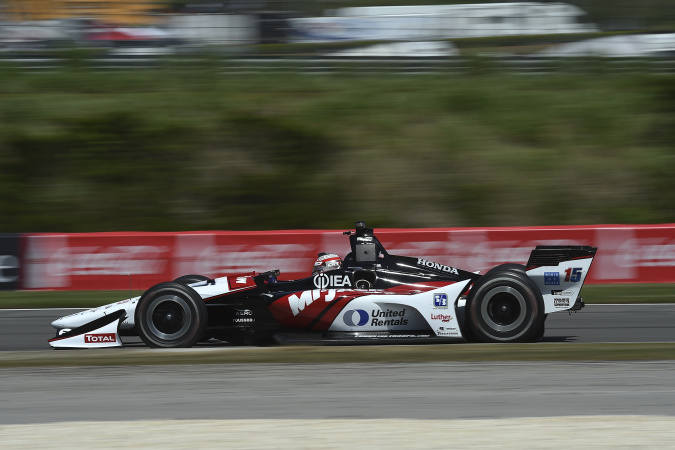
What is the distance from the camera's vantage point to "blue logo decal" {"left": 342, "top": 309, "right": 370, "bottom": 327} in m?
7.79

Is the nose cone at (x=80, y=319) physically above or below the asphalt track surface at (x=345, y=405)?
above

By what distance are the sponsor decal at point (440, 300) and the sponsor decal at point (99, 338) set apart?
2.99m

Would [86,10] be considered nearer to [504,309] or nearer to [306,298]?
[306,298]

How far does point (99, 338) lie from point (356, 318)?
2.40m

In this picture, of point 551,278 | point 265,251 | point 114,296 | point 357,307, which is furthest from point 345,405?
point 265,251

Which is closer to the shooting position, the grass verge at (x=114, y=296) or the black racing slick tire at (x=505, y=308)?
the black racing slick tire at (x=505, y=308)

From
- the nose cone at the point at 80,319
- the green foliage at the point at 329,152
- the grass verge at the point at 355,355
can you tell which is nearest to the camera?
the grass verge at the point at 355,355

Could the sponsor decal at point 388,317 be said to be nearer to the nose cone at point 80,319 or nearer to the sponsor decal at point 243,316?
the sponsor decal at point 243,316

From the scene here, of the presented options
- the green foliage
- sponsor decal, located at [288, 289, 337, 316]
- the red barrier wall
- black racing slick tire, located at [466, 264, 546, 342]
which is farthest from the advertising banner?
black racing slick tire, located at [466, 264, 546, 342]

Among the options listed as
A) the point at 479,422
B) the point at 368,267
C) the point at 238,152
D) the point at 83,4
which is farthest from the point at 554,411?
the point at 83,4

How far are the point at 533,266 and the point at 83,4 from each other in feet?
61.3

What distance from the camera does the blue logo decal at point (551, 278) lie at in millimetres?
7902

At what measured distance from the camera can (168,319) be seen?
7871 mm

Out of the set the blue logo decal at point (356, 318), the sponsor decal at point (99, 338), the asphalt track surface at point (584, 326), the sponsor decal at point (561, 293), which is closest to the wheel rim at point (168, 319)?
the sponsor decal at point (99, 338)
